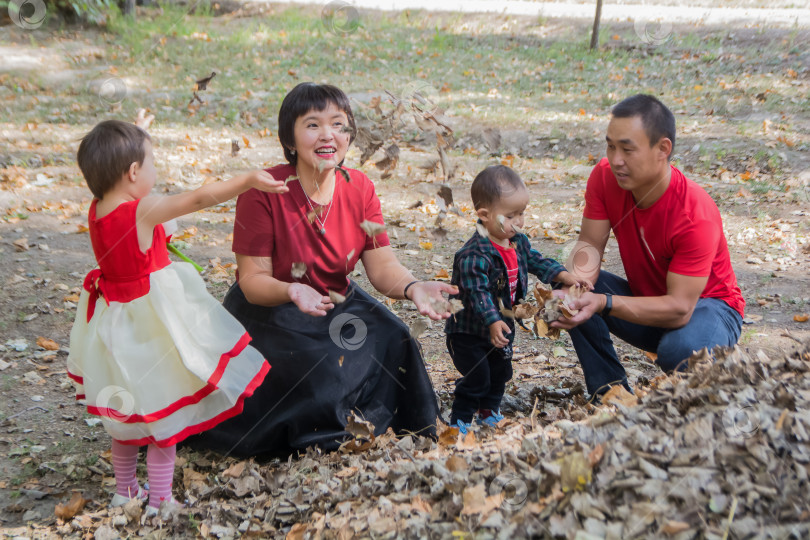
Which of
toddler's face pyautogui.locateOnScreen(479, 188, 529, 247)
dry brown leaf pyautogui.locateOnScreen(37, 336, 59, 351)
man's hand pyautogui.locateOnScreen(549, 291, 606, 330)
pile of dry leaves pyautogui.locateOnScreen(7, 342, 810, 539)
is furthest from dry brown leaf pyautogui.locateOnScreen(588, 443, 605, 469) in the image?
dry brown leaf pyautogui.locateOnScreen(37, 336, 59, 351)

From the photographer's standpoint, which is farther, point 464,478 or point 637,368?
point 637,368

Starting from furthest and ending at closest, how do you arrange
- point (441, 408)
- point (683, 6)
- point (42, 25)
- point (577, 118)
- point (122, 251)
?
point (683, 6)
point (42, 25)
point (577, 118)
point (441, 408)
point (122, 251)

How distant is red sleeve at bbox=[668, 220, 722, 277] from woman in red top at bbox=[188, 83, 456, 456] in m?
1.09

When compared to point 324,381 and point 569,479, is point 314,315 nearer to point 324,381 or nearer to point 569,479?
point 324,381

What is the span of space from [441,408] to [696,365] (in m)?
1.34

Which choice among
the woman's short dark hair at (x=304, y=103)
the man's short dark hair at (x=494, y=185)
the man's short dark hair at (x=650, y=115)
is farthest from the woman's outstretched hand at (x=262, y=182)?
the man's short dark hair at (x=650, y=115)

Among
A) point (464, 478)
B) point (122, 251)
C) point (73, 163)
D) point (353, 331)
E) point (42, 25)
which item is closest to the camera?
point (464, 478)

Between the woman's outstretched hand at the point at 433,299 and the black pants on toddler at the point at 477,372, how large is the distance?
0.38 m

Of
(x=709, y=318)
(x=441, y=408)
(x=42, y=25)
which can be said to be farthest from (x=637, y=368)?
(x=42, y=25)

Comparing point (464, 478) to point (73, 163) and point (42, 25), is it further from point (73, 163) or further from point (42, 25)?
point (42, 25)

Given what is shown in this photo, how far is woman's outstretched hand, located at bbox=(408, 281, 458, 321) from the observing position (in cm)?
292

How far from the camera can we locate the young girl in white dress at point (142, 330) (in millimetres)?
2631

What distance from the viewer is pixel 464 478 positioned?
2.33 meters

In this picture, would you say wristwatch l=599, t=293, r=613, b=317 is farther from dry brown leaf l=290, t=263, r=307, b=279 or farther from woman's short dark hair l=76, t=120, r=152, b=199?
woman's short dark hair l=76, t=120, r=152, b=199
